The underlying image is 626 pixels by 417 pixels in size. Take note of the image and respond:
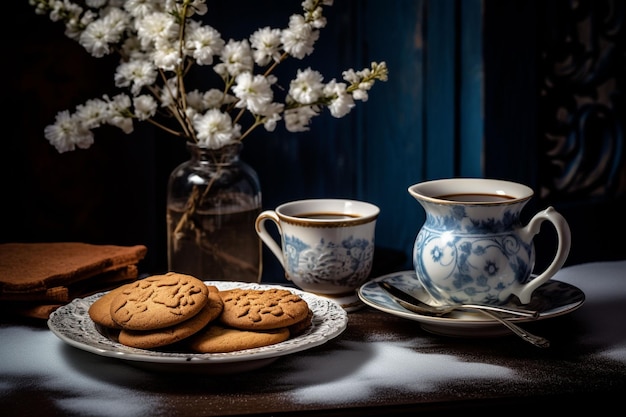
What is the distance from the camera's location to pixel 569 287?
1110 mm

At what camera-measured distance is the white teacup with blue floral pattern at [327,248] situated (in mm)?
1128

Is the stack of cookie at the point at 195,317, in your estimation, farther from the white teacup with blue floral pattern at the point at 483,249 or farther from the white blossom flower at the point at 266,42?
the white blossom flower at the point at 266,42

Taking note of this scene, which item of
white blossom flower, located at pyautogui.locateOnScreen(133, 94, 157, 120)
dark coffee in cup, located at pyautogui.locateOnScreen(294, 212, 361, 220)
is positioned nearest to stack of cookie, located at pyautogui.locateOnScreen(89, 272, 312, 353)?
dark coffee in cup, located at pyautogui.locateOnScreen(294, 212, 361, 220)

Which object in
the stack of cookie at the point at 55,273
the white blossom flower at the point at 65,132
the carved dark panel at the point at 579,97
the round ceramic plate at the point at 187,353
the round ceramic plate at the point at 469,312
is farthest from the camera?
the carved dark panel at the point at 579,97

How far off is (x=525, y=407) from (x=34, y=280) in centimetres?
63

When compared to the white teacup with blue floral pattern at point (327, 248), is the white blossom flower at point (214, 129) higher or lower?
higher

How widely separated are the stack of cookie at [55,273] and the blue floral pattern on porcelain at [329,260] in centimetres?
25

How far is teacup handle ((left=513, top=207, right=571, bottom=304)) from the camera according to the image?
39.4 inches

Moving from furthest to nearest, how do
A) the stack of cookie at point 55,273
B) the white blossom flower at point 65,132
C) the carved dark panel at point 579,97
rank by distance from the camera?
the carved dark panel at point 579,97 < the white blossom flower at point 65,132 < the stack of cookie at point 55,273

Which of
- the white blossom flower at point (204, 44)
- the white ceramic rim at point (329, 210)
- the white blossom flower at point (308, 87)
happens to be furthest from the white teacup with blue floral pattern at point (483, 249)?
the white blossom flower at point (204, 44)

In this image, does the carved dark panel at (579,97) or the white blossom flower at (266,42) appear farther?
the carved dark panel at (579,97)

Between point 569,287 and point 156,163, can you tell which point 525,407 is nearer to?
point 569,287

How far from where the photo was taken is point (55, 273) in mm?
1123

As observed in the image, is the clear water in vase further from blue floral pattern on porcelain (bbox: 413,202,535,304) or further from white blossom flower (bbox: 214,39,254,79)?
blue floral pattern on porcelain (bbox: 413,202,535,304)
